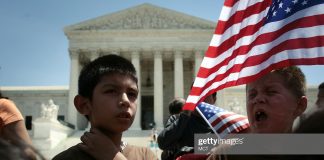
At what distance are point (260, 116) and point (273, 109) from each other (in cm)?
10

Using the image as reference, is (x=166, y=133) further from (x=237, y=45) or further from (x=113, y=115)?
(x=113, y=115)

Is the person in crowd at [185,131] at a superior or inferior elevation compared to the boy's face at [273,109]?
inferior

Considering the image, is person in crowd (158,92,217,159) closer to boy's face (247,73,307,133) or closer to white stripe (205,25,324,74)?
white stripe (205,25,324,74)

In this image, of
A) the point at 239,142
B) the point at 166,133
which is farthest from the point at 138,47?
the point at 239,142

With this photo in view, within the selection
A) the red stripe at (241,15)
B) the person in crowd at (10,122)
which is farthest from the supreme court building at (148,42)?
the red stripe at (241,15)

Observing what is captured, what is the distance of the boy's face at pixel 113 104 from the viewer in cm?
277

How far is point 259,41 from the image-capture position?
327 centimetres

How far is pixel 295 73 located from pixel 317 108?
0.92 m

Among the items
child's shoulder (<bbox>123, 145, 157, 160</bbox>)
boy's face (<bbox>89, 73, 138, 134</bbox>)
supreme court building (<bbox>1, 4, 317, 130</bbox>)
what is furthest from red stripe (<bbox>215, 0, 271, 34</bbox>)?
supreme court building (<bbox>1, 4, 317, 130</bbox>)

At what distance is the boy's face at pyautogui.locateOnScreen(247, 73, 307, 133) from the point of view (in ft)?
8.74

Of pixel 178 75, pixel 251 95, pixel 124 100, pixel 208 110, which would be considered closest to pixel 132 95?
pixel 124 100

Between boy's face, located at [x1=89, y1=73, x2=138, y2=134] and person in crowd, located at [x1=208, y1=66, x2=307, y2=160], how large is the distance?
2.13 feet

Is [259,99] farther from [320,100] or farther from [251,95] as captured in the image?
[320,100]

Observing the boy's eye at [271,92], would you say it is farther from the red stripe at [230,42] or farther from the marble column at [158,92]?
the marble column at [158,92]
